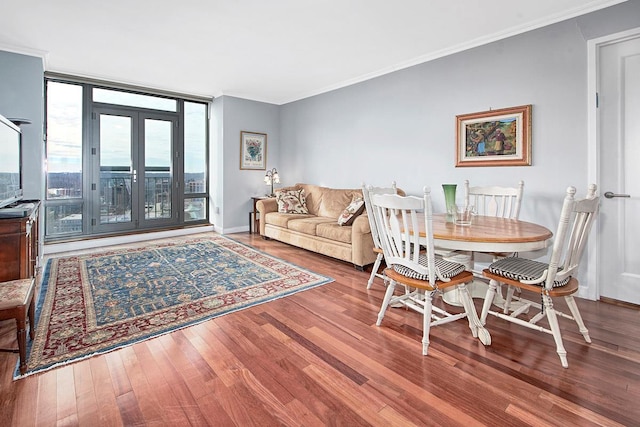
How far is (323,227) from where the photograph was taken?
4.35m

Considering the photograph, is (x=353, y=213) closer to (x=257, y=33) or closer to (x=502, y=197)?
(x=502, y=197)

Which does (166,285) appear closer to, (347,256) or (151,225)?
(347,256)

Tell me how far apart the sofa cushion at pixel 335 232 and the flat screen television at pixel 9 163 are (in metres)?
3.12

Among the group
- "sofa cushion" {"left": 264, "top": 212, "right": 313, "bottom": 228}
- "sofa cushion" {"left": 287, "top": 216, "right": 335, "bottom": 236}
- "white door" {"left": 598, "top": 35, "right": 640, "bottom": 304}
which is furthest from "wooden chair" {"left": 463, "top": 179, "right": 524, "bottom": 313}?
"sofa cushion" {"left": 264, "top": 212, "right": 313, "bottom": 228}

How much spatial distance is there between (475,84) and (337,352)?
3.27m

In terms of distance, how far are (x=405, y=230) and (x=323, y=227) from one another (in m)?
2.37

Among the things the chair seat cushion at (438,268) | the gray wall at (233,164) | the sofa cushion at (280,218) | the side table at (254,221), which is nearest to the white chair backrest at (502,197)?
the chair seat cushion at (438,268)

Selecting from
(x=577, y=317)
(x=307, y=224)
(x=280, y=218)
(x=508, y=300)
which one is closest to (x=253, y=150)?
(x=280, y=218)

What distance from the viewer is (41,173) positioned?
13.2 feet

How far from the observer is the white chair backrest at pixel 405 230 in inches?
75.6

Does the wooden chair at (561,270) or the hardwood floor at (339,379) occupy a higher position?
the wooden chair at (561,270)

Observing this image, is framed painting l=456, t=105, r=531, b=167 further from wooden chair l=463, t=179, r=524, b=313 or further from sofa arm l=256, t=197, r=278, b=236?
sofa arm l=256, t=197, r=278, b=236

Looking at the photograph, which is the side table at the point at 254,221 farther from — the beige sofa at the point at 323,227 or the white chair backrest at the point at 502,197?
the white chair backrest at the point at 502,197

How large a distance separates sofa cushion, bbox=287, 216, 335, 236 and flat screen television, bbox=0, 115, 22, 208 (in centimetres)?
308
